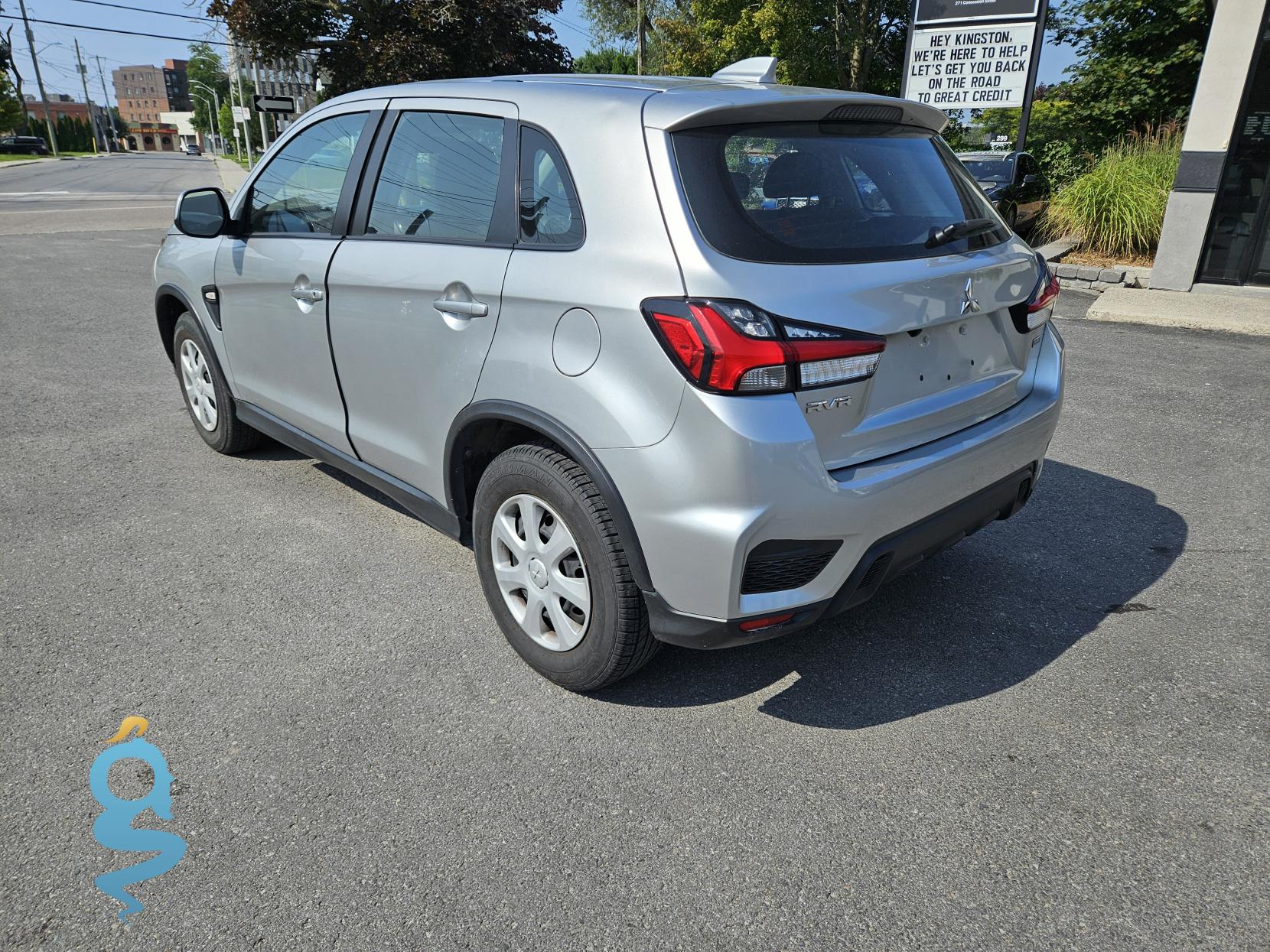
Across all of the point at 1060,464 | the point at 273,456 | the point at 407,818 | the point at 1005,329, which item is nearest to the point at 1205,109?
the point at 1060,464

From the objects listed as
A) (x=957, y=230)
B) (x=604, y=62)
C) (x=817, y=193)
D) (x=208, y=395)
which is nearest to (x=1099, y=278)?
(x=957, y=230)

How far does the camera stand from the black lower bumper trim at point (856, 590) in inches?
92.5

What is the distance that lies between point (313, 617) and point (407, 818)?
120 cm

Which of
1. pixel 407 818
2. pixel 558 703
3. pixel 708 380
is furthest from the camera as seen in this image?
pixel 558 703

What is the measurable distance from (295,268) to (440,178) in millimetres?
899

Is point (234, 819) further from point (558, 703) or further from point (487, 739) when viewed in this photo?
point (558, 703)

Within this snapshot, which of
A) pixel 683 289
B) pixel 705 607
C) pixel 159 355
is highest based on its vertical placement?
pixel 683 289

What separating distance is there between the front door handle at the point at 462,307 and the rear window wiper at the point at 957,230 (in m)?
1.32

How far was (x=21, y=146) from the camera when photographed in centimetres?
7112

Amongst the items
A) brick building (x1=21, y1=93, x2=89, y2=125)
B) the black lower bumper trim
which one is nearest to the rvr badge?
the black lower bumper trim

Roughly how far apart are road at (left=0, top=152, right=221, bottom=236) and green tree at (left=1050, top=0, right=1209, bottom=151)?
1677 cm

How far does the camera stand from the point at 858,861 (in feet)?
7.11

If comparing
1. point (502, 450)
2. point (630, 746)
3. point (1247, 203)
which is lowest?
point (630, 746)

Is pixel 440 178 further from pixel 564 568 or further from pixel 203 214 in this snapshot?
pixel 203 214
